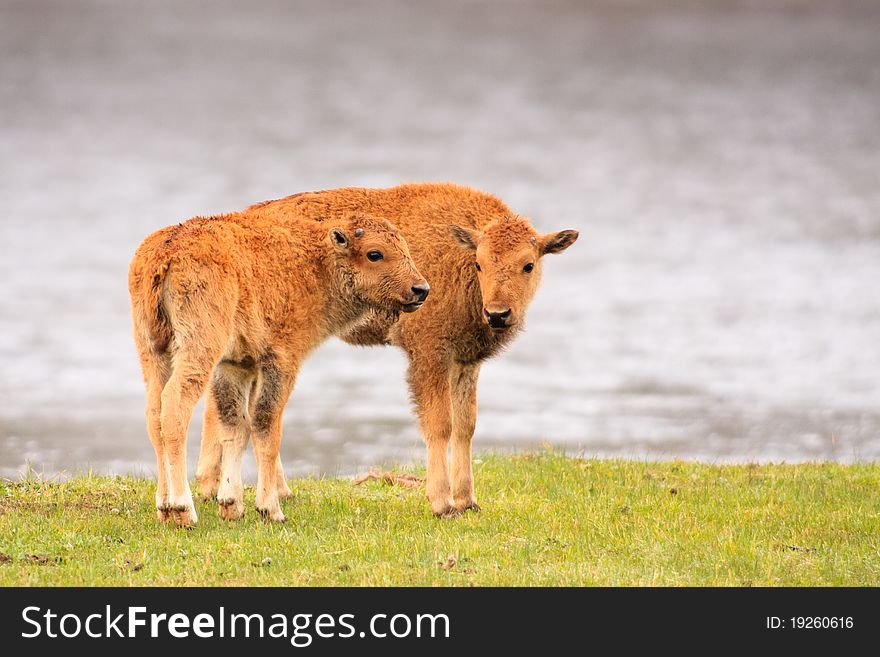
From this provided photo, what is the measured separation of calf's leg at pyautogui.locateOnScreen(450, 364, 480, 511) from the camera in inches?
520

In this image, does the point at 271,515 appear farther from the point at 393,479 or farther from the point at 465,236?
the point at 465,236

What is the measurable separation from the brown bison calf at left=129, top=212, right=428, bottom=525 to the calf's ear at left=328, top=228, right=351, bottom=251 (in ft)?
0.04

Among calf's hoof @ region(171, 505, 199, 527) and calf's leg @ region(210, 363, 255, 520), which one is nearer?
calf's hoof @ region(171, 505, 199, 527)

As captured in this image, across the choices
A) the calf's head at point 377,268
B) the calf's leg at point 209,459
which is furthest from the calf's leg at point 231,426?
the calf's head at point 377,268

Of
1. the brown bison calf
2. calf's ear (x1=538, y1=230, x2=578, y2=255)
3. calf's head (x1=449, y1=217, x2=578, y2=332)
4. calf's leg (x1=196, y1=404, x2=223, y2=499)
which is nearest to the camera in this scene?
the brown bison calf

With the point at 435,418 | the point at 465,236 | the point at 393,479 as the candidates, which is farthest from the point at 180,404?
the point at 393,479

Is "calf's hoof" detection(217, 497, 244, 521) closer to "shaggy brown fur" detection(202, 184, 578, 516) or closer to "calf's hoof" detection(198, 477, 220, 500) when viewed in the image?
"calf's hoof" detection(198, 477, 220, 500)

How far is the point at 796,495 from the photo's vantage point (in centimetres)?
1466

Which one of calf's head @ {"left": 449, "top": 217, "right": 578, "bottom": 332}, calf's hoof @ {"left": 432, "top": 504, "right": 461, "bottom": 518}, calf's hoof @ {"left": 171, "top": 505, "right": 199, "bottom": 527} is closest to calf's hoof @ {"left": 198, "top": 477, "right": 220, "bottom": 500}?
calf's hoof @ {"left": 171, "top": 505, "right": 199, "bottom": 527}

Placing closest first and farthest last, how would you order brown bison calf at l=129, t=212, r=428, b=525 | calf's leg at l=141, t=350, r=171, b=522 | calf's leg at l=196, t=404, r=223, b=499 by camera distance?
brown bison calf at l=129, t=212, r=428, b=525
calf's leg at l=141, t=350, r=171, b=522
calf's leg at l=196, t=404, r=223, b=499

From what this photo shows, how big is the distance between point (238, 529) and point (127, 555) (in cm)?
134

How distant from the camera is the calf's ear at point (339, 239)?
12672 mm

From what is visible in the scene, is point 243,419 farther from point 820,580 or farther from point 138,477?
point 820,580
